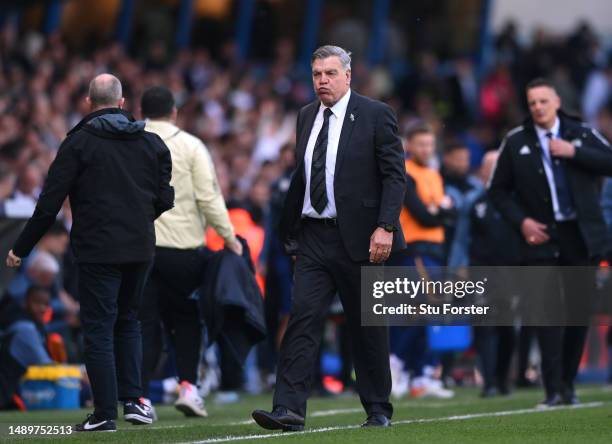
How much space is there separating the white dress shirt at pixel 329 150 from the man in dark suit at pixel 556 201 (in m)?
2.78

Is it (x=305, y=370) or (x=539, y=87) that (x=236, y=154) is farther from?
(x=305, y=370)

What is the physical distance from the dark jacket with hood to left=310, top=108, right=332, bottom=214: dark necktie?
112 centimetres

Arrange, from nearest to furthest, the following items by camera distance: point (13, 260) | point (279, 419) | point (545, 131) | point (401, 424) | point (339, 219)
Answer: point (279, 419) → point (339, 219) → point (13, 260) → point (401, 424) → point (545, 131)

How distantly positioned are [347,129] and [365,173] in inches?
11.5

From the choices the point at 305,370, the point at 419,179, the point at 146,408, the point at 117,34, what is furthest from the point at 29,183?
the point at 117,34

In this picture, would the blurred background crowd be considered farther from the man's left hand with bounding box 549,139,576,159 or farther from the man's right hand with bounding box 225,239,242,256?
the man's left hand with bounding box 549,139,576,159

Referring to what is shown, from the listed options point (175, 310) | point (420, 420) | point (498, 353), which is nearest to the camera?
point (420, 420)

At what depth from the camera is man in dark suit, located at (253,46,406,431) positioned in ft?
31.5

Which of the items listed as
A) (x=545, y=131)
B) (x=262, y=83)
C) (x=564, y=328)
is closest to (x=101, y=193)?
(x=545, y=131)

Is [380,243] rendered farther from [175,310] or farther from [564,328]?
[564,328]

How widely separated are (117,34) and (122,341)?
52.4 feet

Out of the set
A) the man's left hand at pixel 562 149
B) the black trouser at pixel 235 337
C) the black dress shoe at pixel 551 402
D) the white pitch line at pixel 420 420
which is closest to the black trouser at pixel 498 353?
the white pitch line at pixel 420 420

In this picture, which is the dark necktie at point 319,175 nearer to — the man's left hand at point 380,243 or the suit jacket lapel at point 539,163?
the man's left hand at point 380,243

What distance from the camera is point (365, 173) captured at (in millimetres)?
9719
